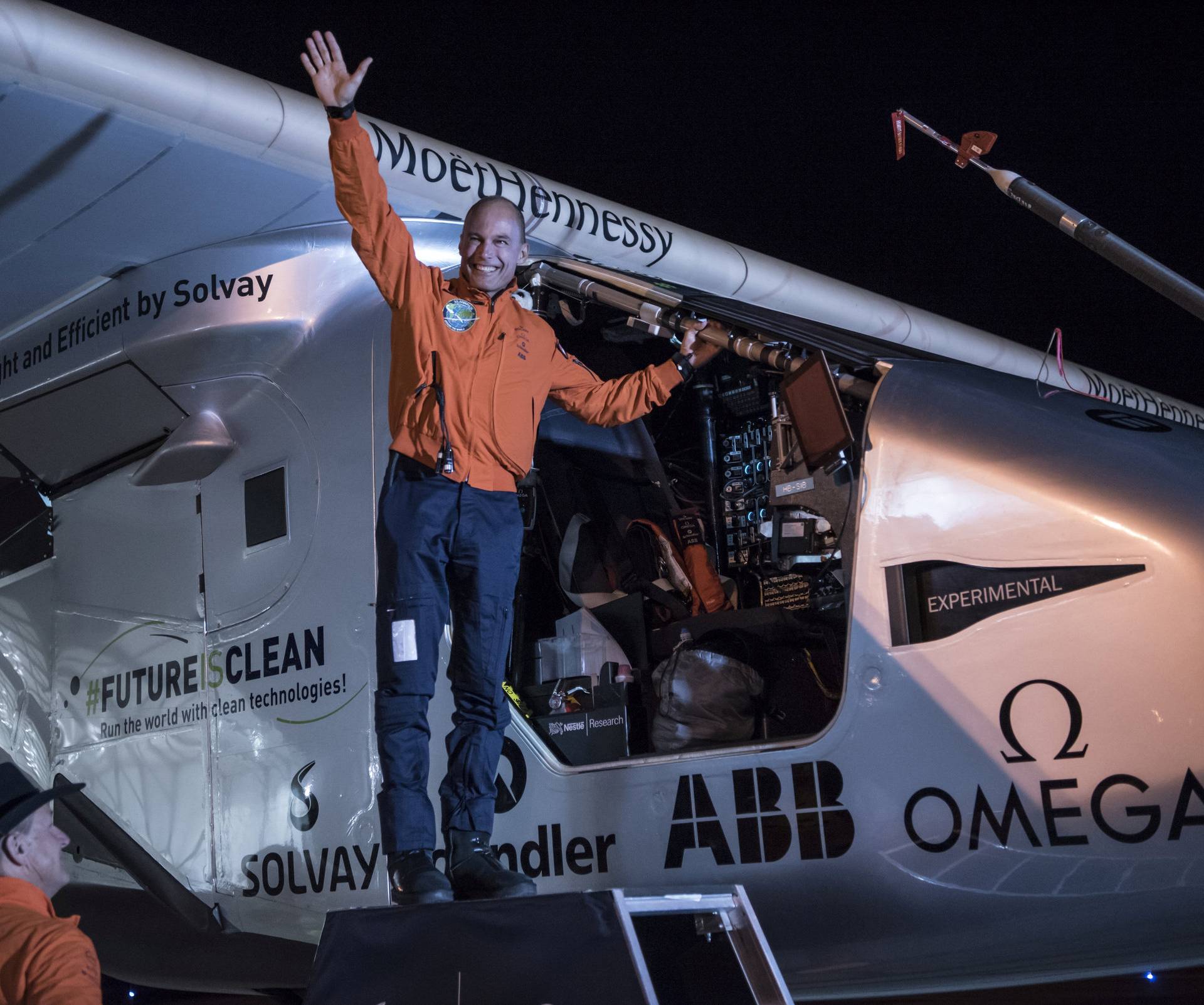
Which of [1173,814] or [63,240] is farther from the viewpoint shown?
[63,240]

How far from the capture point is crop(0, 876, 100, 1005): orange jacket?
1801 millimetres

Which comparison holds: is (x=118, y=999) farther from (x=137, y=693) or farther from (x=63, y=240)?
(x=63, y=240)

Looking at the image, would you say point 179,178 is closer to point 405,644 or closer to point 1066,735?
point 405,644

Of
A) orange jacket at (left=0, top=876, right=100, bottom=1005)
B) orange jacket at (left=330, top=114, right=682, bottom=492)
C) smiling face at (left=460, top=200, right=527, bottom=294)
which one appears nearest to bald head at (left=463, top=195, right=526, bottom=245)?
smiling face at (left=460, top=200, right=527, bottom=294)

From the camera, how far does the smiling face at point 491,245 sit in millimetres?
3066

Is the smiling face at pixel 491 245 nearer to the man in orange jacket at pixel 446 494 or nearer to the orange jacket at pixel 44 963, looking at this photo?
the man in orange jacket at pixel 446 494

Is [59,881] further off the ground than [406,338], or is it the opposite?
[406,338]

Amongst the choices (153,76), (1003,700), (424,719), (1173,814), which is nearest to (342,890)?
(424,719)

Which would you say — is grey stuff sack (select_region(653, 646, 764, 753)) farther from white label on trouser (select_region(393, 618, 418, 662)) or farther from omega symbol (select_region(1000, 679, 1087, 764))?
omega symbol (select_region(1000, 679, 1087, 764))

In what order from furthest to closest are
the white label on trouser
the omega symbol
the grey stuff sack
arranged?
1. the grey stuff sack
2. the white label on trouser
3. the omega symbol

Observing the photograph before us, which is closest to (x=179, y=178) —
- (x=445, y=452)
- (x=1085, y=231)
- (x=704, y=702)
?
(x=445, y=452)

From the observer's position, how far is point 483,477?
2984 mm

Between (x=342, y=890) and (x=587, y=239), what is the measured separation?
8.11 ft

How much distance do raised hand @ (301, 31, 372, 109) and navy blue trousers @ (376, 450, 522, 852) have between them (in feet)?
2.87
